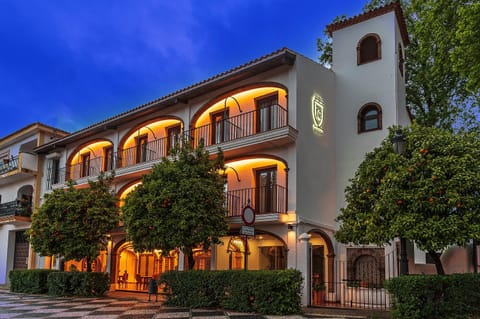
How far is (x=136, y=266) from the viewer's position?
78.4 ft

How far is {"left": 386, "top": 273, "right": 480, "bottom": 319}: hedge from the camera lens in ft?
34.4

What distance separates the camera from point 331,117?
18.5 metres

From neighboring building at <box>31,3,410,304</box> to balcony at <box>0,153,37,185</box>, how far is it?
9.50m

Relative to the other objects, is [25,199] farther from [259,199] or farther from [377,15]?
[377,15]

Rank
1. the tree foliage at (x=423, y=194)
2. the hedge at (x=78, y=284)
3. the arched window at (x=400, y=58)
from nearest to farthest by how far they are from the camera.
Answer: the tree foliage at (x=423, y=194) → the hedge at (x=78, y=284) → the arched window at (x=400, y=58)

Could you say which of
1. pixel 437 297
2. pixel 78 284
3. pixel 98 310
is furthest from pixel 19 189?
pixel 437 297

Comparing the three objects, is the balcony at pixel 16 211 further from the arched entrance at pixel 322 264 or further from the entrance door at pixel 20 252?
the arched entrance at pixel 322 264

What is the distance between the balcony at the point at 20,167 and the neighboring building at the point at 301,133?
9.50 metres

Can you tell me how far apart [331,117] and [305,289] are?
7168 millimetres

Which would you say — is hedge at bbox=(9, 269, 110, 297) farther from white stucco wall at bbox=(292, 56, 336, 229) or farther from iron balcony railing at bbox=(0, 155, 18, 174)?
iron balcony railing at bbox=(0, 155, 18, 174)

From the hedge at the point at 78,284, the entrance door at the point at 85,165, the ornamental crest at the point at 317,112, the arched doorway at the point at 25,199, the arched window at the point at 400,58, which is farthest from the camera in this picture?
the arched doorway at the point at 25,199

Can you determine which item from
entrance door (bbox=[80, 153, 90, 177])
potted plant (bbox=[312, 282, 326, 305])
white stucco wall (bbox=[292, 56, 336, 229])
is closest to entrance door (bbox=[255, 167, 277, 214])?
white stucco wall (bbox=[292, 56, 336, 229])

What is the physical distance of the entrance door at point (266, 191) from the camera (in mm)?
17016

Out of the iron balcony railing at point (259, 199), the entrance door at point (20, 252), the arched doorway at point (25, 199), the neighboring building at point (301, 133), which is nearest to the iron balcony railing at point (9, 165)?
the arched doorway at point (25, 199)
